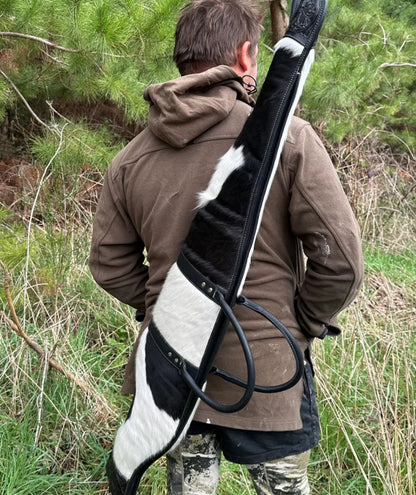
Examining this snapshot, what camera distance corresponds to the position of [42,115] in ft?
19.9

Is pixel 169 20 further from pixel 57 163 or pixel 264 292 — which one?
pixel 264 292

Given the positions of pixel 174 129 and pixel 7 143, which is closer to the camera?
pixel 174 129

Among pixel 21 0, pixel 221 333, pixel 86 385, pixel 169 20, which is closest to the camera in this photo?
pixel 221 333

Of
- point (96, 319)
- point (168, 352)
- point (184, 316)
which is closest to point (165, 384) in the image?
point (168, 352)

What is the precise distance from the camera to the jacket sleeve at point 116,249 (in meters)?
1.81

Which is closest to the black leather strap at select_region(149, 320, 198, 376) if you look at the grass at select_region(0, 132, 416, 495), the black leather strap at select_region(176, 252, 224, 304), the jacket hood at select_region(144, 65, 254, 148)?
the black leather strap at select_region(176, 252, 224, 304)

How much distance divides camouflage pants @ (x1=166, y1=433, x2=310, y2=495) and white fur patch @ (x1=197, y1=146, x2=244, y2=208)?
0.67 m

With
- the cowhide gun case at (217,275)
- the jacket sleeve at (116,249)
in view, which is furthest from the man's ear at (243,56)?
the jacket sleeve at (116,249)

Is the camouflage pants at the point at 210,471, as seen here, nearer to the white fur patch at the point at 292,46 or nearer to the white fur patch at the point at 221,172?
the white fur patch at the point at 221,172

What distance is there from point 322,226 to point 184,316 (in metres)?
0.41

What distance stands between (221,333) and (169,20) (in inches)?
92.5

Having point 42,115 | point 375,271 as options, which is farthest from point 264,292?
point 42,115

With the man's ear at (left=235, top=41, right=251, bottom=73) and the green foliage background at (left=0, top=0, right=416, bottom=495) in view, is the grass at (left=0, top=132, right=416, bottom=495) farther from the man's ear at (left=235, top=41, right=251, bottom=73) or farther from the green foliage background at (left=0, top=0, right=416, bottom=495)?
the man's ear at (left=235, top=41, right=251, bottom=73)

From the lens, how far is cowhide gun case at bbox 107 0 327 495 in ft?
4.58
